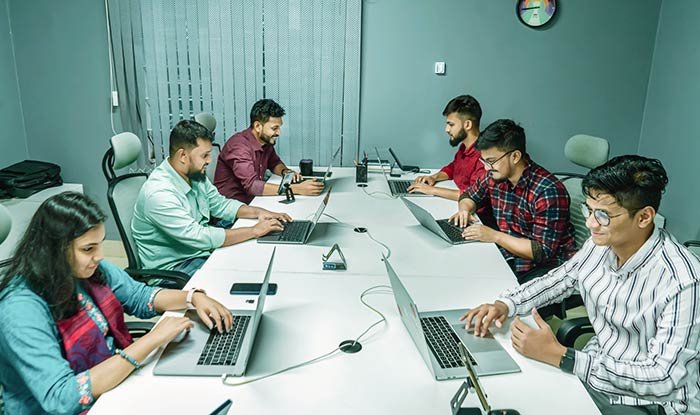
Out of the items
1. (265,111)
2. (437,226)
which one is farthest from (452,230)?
(265,111)

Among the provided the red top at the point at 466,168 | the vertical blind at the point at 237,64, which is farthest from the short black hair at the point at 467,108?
the vertical blind at the point at 237,64

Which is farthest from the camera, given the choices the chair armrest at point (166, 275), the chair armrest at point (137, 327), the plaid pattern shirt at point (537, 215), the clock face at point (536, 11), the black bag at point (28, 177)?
the clock face at point (536, 11)

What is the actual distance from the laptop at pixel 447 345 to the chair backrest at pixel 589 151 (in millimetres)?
1729

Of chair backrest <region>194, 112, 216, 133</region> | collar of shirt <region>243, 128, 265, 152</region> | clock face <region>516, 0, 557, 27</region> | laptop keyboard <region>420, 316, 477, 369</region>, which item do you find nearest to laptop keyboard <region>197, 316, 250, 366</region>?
laptop keyboard <region>420, 316, 477, 369</region>

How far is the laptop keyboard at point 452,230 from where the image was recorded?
2.47m

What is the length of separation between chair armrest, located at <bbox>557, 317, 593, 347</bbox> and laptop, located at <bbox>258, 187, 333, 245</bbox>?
1.08 m

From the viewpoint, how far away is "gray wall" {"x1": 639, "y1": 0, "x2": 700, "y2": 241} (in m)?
3.50

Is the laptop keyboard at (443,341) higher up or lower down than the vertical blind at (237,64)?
lower down

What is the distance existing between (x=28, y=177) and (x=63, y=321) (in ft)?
9.43

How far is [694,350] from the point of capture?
1.37 meters

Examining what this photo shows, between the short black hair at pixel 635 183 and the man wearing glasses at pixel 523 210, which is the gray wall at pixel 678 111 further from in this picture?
the short black hair at pixel 635 183

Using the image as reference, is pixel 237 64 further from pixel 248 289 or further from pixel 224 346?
pixel 224 346

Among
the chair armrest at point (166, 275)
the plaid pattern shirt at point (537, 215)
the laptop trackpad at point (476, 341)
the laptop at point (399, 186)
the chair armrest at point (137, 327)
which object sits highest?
the plaid pattern shirt at point (537, 215)

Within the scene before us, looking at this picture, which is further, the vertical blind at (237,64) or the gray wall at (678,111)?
the vertical blind at (237,64)
